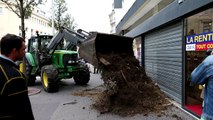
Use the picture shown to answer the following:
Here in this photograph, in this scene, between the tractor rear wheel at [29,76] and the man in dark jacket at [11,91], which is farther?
the tractor rear wheel at [29,76]

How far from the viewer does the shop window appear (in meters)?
6.46

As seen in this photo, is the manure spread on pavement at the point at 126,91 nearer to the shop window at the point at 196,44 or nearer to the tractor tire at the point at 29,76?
the shop window at the point at 196,44

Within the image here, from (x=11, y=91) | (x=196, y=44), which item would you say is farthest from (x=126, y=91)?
(x=11, y=91)

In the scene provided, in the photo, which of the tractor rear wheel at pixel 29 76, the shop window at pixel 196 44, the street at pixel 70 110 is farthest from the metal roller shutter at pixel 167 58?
the tractor rear wheel at pixel 29 76

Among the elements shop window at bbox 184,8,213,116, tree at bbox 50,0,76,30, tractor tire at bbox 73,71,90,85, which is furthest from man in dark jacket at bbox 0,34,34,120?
tree at bbox 50,0,76,30

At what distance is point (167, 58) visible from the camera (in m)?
9.64

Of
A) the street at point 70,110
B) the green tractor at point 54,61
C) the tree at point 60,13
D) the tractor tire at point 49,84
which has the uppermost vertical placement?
the tree at point 60,13

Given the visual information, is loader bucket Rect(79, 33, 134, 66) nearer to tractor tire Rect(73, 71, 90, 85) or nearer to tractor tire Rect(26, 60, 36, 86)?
tractor tire Rect(73, 71, 90, 85)

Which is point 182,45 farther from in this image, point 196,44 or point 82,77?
point 82,77

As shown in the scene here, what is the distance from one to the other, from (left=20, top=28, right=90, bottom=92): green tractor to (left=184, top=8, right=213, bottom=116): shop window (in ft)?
17.1

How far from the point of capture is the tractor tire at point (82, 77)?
45.3ft

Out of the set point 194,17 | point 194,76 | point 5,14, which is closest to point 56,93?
point 194,17

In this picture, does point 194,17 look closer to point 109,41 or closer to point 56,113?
point 109,41

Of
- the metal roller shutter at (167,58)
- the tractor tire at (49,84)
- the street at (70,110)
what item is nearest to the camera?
the street at (70,110)
